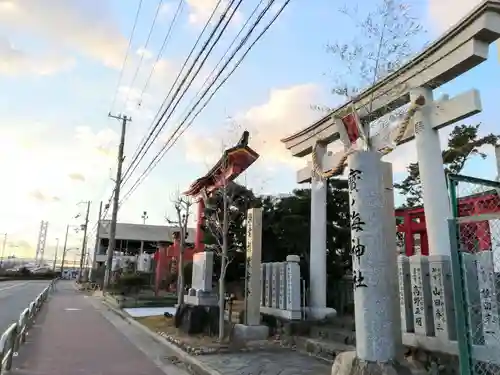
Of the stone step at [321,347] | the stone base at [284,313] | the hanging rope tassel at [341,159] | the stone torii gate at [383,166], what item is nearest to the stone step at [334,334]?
the stone step at [321,347]

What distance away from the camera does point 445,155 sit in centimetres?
1725

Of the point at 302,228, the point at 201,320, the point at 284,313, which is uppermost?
the point at 302,228

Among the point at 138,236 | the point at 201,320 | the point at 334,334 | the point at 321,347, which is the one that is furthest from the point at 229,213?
the point at 138,236

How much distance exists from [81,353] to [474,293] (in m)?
8.50

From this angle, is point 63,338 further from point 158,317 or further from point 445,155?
point 445,155

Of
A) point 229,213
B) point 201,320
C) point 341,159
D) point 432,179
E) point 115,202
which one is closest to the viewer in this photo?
point 432,179

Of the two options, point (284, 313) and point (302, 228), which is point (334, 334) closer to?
point (284, 313)

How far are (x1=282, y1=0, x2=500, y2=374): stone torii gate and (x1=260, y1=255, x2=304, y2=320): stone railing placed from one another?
67cm

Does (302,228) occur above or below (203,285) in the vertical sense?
above

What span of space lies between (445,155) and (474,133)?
1.82m

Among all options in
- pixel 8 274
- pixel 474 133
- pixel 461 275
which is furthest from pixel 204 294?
pixel 8 274

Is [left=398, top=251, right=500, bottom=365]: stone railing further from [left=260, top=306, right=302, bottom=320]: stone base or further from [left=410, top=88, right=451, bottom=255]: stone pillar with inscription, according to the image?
[left=260, top=306, right=302, bottom=320]: stone base

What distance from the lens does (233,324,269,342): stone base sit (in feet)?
35.7

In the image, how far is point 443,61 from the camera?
878cm
